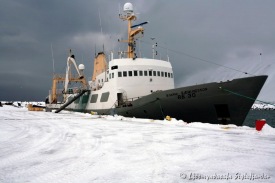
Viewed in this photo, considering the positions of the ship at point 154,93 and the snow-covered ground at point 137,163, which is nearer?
the snow-covered ground at point 137,163

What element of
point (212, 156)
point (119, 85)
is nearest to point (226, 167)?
point (212, 156)

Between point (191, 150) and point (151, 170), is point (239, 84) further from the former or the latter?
point (151, 170)

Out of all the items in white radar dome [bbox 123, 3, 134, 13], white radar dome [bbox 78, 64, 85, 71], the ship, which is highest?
white radar dome [bbox 123, 3, 134, 13]

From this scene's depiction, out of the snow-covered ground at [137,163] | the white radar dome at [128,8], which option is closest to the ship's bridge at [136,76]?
the white radar dome at [128,8]

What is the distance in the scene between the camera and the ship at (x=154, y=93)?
45.9 ft

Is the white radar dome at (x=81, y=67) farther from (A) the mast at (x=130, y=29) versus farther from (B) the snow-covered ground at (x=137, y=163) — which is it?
(B) the snow-covered ground at (x=137, y=163)

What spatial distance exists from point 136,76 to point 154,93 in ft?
18.0

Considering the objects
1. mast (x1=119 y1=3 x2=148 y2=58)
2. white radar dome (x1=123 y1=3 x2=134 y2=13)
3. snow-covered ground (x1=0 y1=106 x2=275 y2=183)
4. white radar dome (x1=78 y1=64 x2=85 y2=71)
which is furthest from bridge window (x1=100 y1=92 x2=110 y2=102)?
white radar dome (x1=78 y1=64 x2=85 y2=71)

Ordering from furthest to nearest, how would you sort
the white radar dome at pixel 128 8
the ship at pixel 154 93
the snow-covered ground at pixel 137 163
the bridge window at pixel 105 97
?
the white radar dome at pixel 128 8
the bridge window at pixel 105 97
the ship at pixel 154 93
the snow-covered ground at pixel 137 163

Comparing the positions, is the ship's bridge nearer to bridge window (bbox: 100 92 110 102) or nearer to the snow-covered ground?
bridge window (bbox: 100 92 110 102)

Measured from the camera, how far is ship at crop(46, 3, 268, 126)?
14.0m

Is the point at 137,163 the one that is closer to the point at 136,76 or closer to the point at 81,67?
the point at 136,76

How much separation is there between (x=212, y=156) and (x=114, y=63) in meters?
18.4

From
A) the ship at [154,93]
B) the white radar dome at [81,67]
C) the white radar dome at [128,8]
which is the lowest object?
the ship at [154,93]
